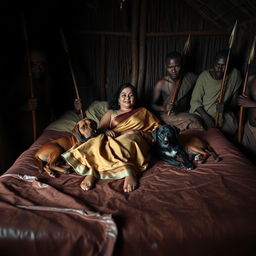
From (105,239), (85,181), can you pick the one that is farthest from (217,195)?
(85,181)

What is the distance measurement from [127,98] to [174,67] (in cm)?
101

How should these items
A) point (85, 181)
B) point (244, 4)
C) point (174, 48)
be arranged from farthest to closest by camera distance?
point (174, 48), point (244, 4), point (85, 181)

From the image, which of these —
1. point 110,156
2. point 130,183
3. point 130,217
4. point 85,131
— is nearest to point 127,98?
point 85,131

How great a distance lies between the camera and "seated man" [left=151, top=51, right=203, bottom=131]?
344 cm

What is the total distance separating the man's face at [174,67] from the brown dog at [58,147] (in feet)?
5.47

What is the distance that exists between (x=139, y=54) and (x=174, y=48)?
0.61 meters

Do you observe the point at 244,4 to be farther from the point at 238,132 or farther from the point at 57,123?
the point at 57,123

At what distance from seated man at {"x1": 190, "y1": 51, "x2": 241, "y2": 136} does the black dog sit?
123 centimetres

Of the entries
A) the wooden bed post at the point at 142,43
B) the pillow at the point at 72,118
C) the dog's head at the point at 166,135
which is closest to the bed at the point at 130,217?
the dog's head at the point at 166,135

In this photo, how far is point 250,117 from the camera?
3.40 m

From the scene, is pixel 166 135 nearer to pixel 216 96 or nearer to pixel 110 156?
pixel 110 156

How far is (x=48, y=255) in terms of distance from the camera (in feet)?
5.37

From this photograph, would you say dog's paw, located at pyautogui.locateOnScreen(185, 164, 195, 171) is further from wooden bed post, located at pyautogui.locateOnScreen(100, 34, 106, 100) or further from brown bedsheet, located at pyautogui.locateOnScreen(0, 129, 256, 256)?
wooden bed post, located at pyautogui.locateOnScreen(100, 34, 106, 100)

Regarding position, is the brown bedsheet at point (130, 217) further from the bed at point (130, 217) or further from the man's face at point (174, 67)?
the man's face at point (174, 67)
